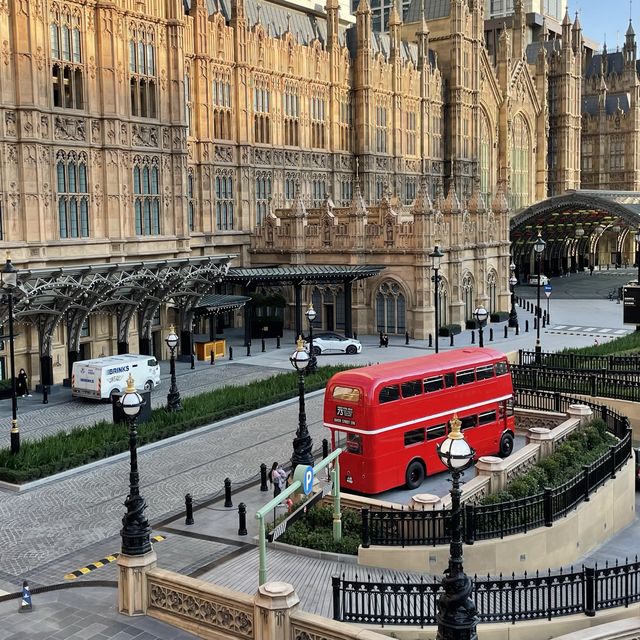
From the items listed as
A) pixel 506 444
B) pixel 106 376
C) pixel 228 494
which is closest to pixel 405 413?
pixel 228 494

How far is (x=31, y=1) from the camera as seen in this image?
1485 inches

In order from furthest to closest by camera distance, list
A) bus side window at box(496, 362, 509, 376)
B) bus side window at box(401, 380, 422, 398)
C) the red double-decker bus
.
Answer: bus side window at box(496, 362, 509, 376)
bus side window at box(401, 380, 422, 398)
the red double-decker bus

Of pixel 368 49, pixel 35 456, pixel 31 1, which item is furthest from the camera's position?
pixel 368 49

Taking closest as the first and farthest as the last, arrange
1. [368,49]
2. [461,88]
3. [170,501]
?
[170,501], [368,49], [461,88]

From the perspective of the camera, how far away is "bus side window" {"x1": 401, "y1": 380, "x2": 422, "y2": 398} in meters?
21.8

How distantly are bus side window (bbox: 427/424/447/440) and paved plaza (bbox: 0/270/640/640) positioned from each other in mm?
4689

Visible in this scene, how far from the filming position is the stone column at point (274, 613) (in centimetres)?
1303

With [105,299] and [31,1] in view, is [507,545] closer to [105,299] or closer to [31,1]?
[105,299]

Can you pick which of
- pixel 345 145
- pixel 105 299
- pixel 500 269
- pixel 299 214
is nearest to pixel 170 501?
pixel 105 299

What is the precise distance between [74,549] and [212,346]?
2575cm

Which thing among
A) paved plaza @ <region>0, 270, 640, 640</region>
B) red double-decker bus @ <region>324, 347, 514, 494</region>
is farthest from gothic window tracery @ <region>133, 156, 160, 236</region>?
red double-decker bus @ <region>324, 347, 514, 494</region>

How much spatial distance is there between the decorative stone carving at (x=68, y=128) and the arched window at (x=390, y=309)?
20.1 meters

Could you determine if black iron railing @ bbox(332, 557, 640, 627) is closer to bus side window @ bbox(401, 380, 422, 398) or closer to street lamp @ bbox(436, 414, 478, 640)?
street lamp @ bbox(436, 414, 478, 640)

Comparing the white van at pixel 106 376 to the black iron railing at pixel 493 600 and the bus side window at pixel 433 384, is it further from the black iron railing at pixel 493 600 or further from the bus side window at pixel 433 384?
the black iron railing at pixel 493 600
